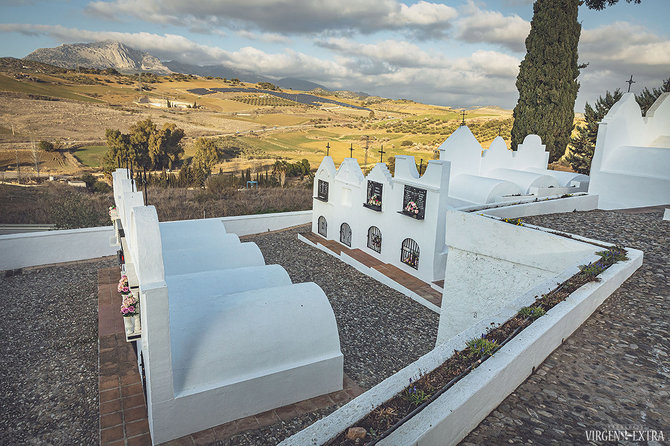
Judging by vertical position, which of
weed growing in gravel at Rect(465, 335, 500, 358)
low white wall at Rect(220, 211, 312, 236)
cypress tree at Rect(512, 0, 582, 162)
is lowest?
low white wall at Rect(220, 211, 312, 236)

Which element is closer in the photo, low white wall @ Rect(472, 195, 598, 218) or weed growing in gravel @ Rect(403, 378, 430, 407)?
weed growing in gravel @ Rect(403, 378, 430, 407)

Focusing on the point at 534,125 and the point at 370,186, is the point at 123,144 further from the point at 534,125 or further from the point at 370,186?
the point at 534,125

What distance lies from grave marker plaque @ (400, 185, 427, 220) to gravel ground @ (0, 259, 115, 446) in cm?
952

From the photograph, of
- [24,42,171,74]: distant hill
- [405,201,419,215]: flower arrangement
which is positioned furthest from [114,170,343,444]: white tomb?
[24,42,171,74]: distant hill

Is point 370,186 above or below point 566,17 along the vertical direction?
below

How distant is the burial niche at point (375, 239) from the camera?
49.0 ft

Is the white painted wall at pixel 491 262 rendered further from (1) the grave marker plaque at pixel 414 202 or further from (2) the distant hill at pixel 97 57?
(2) the distant hill at pixel 97 57

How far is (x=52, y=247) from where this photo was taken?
14.3 metres

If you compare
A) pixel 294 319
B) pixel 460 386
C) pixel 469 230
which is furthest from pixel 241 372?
pixel 469 230

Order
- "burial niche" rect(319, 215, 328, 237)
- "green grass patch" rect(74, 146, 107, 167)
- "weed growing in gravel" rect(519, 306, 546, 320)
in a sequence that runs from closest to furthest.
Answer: "weed growing in gravel" rect(519, 306, 546, 320)
"burial niche" rect(319, 215, 328, 237)
"green grass patch" rect(74, 146, 107, 167)

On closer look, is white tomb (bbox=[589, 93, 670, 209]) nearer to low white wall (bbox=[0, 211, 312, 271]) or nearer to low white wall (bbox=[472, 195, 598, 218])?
low white wall (bbox=[472, 195, 598, 218])

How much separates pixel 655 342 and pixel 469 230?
12.6ft

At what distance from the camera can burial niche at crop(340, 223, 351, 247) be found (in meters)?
16.5

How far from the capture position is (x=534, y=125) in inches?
774
